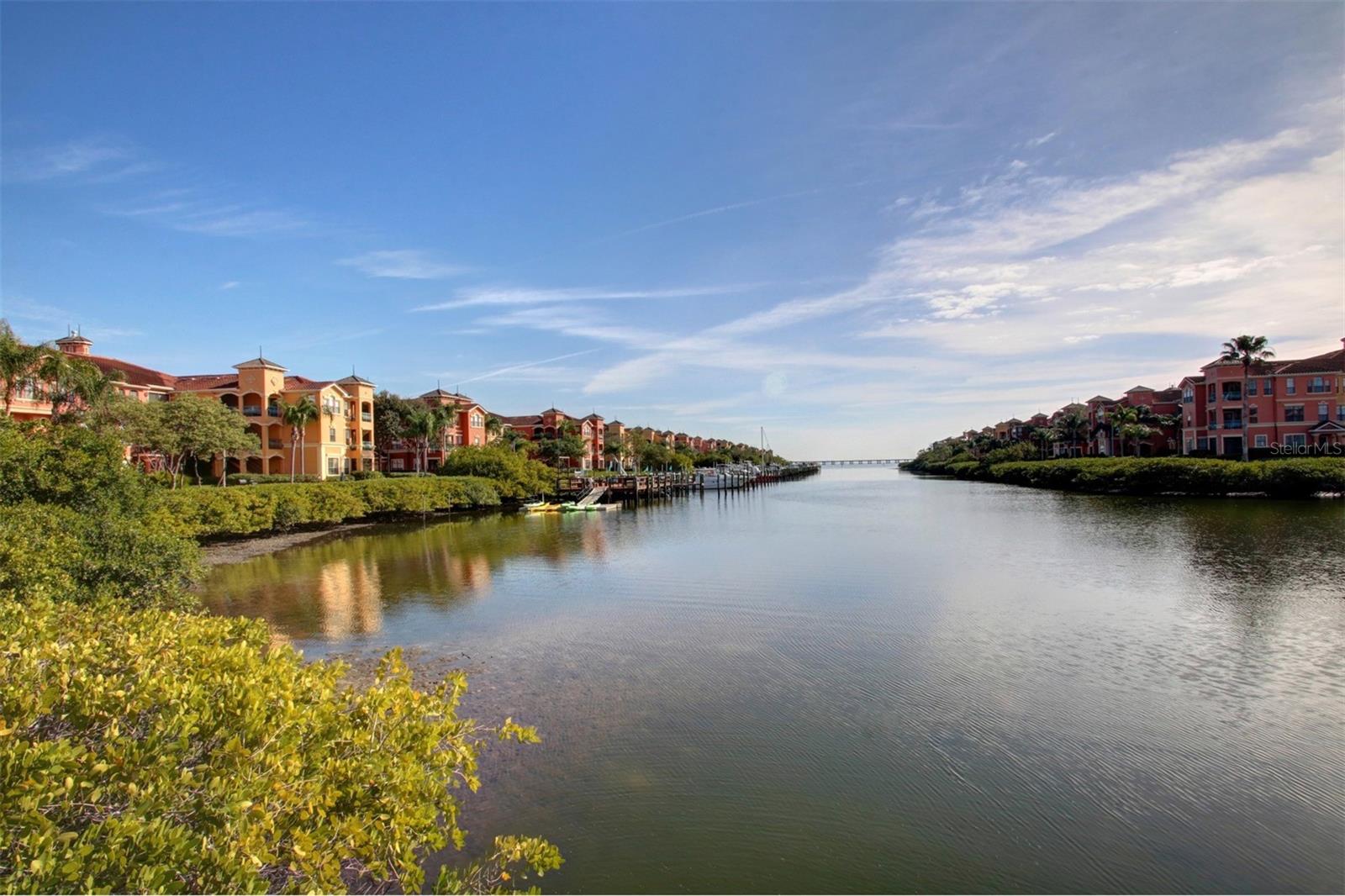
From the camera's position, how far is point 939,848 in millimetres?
7848

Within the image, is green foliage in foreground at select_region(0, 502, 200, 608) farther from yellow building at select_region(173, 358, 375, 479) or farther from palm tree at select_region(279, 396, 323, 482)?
yellow building at select_region(173, 358, 375, 479)

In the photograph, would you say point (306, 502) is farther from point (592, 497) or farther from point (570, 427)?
point (570, 427)

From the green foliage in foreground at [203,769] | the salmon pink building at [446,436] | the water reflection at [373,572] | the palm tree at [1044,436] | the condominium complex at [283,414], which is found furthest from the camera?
the palm tree at [1044,436]

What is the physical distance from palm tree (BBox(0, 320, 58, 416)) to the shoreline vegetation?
73216 millimetres

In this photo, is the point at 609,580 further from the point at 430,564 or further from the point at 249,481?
the point at 249,481

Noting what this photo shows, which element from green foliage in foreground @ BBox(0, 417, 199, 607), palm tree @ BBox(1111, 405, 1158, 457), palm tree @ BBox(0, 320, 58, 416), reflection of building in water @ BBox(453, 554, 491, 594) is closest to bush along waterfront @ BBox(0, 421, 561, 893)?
green foliage in foreground @ BBox(0, 417, 199, 607)

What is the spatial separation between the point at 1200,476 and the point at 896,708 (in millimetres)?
55736

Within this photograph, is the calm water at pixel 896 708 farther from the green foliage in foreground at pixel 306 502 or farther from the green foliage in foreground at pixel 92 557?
the green foliage in foreground at pixel 306 502

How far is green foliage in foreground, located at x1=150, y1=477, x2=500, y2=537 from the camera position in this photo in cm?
3030

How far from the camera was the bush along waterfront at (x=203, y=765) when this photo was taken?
3465mm

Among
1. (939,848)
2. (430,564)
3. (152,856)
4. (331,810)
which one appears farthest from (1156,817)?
(430,564)

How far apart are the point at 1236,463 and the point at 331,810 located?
65486 mm

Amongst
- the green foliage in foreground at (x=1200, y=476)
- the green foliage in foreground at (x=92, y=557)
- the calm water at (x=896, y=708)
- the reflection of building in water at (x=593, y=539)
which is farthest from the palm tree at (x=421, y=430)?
the green foliage in foreground at (x=1200, y=476)

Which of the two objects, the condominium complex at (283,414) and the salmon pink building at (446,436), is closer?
the condominium complex at (283,414)
